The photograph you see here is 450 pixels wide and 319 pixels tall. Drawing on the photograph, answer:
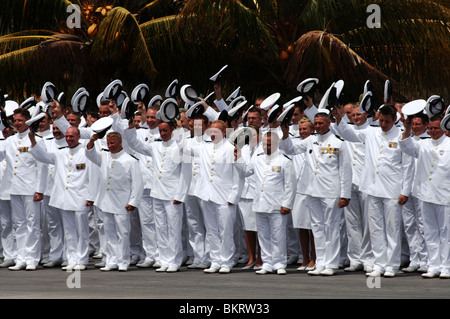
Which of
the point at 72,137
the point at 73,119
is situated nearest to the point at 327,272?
the point at 72,137

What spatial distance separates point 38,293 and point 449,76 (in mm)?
10966

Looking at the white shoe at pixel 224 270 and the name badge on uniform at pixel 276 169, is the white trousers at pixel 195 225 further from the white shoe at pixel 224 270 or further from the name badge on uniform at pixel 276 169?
the name badge on uniform at pixel 276 169

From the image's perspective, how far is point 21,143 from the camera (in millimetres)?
12727

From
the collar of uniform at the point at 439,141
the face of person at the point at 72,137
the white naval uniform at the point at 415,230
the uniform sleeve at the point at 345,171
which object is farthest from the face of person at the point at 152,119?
the collar of uniform at the point at 439,141

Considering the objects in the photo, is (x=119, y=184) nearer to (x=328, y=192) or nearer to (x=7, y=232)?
(x=7, y=232)

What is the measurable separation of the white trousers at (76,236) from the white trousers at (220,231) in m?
1.69

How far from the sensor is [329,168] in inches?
459

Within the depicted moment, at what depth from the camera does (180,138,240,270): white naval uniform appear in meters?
12.0

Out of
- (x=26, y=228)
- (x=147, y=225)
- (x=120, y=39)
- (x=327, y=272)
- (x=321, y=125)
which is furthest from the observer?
(x=120, y=39)

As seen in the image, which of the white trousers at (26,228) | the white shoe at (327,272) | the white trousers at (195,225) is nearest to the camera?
the white shoe at (327,272)

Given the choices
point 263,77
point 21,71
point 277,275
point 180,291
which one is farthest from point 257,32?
point 180,291

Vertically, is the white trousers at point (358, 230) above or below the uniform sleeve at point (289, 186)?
below

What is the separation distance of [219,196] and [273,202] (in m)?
0.76

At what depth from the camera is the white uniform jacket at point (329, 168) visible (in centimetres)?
1159
